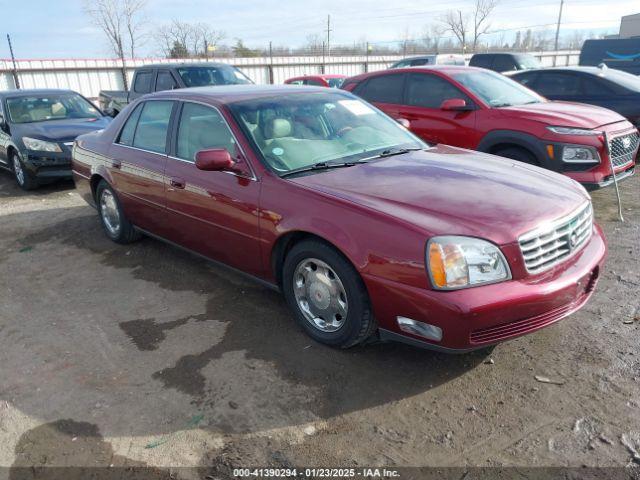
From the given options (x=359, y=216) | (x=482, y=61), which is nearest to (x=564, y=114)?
(x=359, y=216)

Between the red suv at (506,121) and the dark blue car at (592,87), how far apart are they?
198 centimetres

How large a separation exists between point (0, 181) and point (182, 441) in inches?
342

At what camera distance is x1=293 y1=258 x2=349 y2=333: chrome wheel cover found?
3283 mm

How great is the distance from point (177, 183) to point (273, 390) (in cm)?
205

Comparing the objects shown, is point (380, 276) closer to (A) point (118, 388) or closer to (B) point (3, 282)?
(A) point (118, 388)

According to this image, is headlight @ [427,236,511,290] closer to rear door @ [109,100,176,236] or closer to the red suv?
rear door @ [109,100,176,236]

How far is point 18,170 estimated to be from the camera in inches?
337

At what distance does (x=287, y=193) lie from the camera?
3.41m

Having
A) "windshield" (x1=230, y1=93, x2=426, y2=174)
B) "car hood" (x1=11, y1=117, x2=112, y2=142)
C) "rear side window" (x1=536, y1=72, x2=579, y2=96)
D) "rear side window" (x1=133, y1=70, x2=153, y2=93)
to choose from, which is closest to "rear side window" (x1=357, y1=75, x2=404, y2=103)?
"windshield" (x1=230, y1=93, x2=426, y2=174)

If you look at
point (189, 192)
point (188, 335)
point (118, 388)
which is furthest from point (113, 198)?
point (118, 388)

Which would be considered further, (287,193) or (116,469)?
(287,193)

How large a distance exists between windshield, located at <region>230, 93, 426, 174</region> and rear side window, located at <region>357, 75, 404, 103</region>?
3.15m

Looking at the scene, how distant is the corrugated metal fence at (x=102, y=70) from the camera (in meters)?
20.8

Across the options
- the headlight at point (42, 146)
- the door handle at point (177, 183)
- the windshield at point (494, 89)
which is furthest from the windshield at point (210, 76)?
the door handle at point (177, 183)
